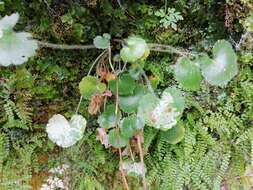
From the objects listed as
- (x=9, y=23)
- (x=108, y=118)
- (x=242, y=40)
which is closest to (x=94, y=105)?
(x=108, y=118)

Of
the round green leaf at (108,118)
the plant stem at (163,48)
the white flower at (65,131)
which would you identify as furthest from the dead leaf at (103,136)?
the plant stem at (163,48)

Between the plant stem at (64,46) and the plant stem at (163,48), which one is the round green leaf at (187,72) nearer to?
the plant stem at (163,48)

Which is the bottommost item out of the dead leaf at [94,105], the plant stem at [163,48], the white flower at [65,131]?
the white flower at [65,131]

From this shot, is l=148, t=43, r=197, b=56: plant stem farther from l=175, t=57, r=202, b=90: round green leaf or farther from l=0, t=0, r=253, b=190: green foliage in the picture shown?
l=175, t=57, r=202, b=90: round green leaf

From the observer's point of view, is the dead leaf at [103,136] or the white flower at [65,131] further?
the dead leaf at [103,136]

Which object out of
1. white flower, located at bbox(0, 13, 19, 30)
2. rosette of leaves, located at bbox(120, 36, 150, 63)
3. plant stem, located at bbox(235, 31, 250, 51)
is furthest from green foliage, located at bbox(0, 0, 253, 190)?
white flower, located at bbox(0, 13, 19, 30)

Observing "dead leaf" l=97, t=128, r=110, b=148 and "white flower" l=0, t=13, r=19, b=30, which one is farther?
"dead leaf" l=97, t=128, r=110, b=148

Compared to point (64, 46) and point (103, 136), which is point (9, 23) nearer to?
point (64, 46)
